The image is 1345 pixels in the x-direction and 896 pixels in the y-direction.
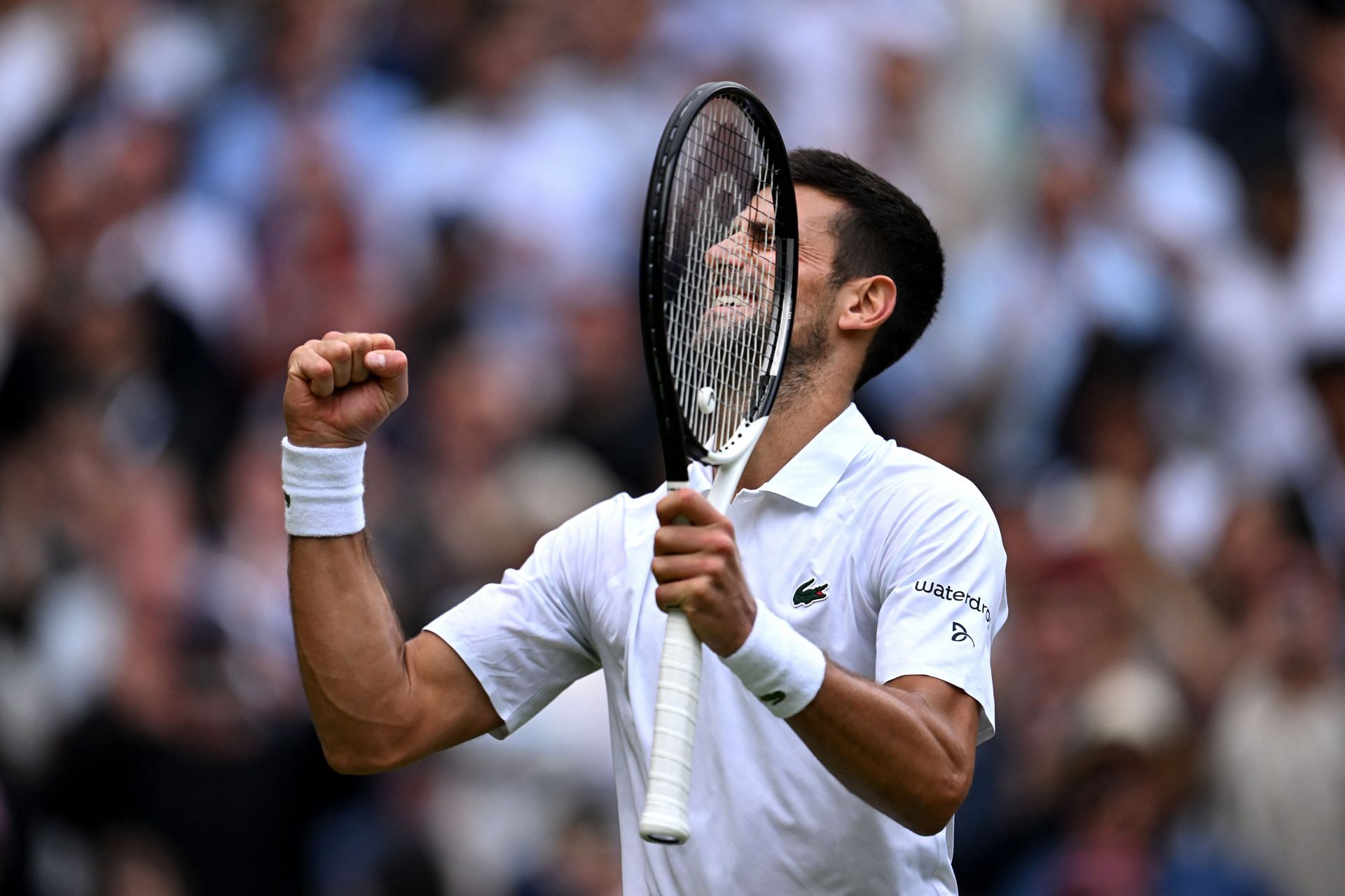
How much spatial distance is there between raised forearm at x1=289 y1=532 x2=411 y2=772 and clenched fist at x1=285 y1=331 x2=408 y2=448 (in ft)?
0.65

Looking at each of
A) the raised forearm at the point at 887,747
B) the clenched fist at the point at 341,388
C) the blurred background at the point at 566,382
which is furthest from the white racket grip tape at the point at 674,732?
the blurred background at the point at 566,382

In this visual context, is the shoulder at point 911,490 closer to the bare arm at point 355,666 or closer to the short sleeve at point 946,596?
the short sleeve at point 946,596

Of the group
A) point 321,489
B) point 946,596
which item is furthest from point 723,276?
point 321,489

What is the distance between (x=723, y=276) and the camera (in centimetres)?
349

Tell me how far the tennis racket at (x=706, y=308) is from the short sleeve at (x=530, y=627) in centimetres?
53

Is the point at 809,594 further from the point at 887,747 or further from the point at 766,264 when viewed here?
the point at 766,264

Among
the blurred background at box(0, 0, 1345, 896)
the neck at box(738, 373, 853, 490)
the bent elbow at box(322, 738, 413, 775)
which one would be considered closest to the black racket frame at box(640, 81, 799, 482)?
the neck at box(738, 373, 853, 490)

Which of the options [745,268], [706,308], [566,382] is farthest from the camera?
[566,382]

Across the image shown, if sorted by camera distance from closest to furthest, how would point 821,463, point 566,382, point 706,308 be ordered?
point 706,308 → point 821,463 → point 566,382

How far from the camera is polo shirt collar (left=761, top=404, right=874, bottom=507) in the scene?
3592mm

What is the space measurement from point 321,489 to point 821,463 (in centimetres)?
96

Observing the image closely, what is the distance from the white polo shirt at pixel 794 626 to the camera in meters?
3.36

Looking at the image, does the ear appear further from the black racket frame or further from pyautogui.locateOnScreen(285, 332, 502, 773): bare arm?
pyautogui.locateOnScreen(285, 332, 502, 773): bare arm

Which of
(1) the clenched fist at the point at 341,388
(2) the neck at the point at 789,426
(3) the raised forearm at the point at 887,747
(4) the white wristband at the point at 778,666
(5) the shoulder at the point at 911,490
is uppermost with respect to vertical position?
(1) the clenched fist at the point at 341,388
